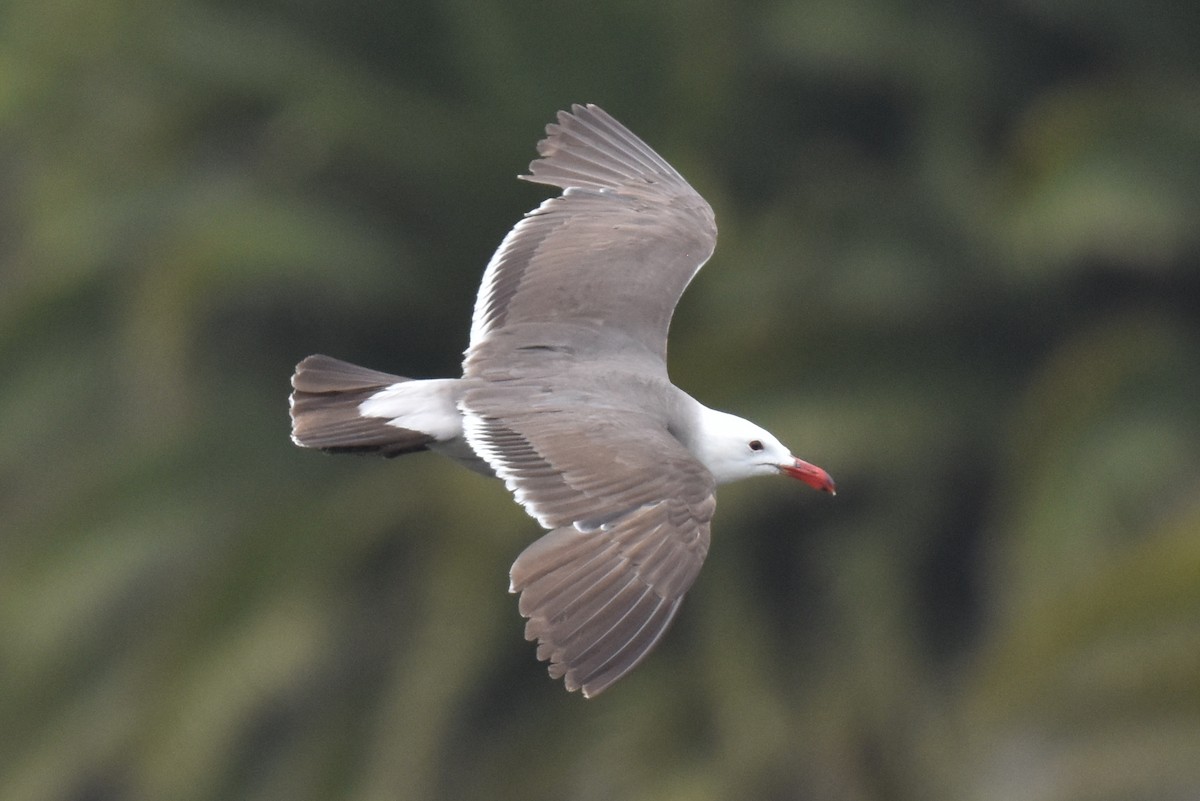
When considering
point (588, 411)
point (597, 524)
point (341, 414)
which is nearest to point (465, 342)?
point (341, 414)

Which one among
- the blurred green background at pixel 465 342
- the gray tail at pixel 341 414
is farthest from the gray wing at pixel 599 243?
the blurred green background at pixel 465 342

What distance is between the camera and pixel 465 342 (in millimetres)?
8305

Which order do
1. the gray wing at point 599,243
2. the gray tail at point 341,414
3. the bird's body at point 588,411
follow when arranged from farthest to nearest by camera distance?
1. the gray wing at point 599,243
2. the gray tail at point 341,414
3. the bird's body at point 588,411

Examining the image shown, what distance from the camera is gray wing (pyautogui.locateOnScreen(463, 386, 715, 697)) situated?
5.05m

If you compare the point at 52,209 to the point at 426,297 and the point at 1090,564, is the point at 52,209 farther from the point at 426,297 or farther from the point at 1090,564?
the point at 1090,564

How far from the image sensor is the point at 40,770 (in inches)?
312

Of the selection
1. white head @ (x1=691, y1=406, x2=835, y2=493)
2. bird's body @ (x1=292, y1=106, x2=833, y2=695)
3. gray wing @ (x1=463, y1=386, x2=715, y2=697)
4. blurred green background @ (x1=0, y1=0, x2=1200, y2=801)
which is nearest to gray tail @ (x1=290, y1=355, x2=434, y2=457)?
bird's body @ (x1=292, y1=106, x2=833, y2=695)

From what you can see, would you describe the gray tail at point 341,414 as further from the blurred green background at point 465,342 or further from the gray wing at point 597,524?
the blurred green background at point 465,342

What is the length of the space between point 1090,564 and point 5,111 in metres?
4.10

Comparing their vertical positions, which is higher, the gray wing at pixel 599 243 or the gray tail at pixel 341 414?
the gray wing at pixel 599 243

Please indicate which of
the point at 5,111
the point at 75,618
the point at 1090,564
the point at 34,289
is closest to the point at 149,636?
the point at 75,618

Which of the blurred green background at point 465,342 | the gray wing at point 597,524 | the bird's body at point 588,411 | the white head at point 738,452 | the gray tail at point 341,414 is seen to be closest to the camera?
the gray wing at point 597,524

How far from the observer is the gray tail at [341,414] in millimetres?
5945

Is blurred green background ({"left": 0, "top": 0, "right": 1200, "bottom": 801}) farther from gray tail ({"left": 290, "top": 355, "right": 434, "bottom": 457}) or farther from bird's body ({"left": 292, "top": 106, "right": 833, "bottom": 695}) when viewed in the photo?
gray tail ({"left": 290, "top": 355, "right": 434, "bottom": 457})
